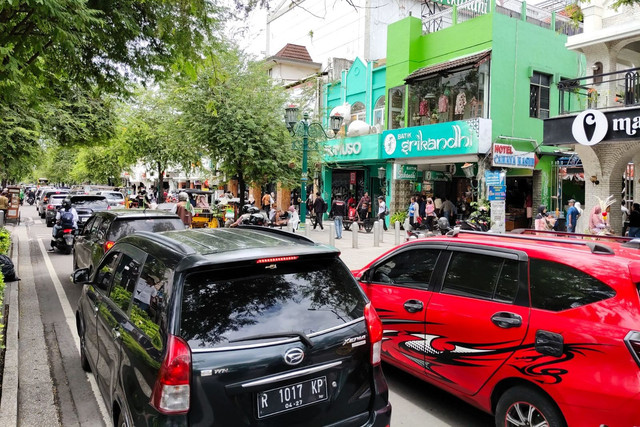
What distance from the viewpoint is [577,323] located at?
323 cm

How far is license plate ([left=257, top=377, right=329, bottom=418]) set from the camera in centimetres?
266

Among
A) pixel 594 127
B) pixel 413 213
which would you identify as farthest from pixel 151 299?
pixel 413 213

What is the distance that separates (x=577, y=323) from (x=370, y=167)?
80.2 ft

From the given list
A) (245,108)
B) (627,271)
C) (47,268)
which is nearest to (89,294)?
(627,271)

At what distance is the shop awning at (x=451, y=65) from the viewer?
19.1m

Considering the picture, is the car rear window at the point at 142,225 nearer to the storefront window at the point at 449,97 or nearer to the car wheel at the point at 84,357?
the car wheel at the point at 84,357

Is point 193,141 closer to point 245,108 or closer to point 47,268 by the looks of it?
point 245,108

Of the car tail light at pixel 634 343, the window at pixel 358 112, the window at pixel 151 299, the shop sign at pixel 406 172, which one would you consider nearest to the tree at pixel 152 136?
the window at pixel 358 112

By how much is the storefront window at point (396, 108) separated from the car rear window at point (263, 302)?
21.2 metres

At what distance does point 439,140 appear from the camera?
20.5m

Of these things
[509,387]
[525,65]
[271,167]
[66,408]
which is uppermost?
[525,65]

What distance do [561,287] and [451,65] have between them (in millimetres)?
18042

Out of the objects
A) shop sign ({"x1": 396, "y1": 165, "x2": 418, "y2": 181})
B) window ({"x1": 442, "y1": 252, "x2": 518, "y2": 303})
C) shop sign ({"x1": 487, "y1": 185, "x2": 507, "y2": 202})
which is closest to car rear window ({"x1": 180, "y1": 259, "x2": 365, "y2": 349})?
window ({"x1": 442, "y1": 252, "x2": 518, "y2": 303})

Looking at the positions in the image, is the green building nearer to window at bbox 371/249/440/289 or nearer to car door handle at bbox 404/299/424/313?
window at bbox 371/249/440/289
